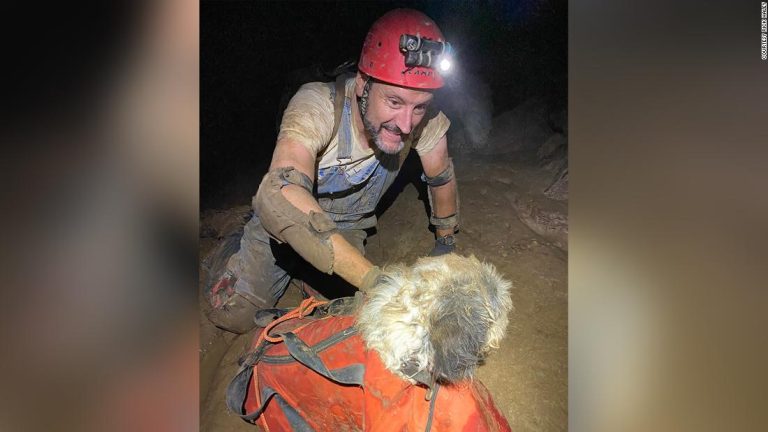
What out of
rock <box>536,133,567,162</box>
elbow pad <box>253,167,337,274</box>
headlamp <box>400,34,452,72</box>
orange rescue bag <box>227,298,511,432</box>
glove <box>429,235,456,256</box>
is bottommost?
orange rescue bag <box>227,298,511,432</box>

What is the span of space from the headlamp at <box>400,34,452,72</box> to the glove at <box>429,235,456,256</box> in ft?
1.68

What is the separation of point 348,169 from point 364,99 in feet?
0.72

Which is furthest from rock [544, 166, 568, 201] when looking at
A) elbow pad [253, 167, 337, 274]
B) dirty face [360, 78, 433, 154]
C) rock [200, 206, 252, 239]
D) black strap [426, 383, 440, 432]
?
rock [200, 206, 252, 239]

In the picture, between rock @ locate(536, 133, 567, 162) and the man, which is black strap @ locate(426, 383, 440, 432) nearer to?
the man

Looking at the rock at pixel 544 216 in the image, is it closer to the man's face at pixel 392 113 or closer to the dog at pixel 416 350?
the man's face at pixel 392 113

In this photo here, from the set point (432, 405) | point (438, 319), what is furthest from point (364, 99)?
point (432, 405)

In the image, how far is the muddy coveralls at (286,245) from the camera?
1468 millimetres

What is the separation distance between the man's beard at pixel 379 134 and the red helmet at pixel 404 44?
0.13m

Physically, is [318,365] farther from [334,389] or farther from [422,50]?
[422,50]

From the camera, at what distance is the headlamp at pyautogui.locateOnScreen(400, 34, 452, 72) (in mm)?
1257

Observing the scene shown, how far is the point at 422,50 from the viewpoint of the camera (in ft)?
4.14

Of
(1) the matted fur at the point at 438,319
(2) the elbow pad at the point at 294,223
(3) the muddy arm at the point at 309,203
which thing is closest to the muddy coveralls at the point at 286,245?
(3) the muddy arm at the point at 309,203
